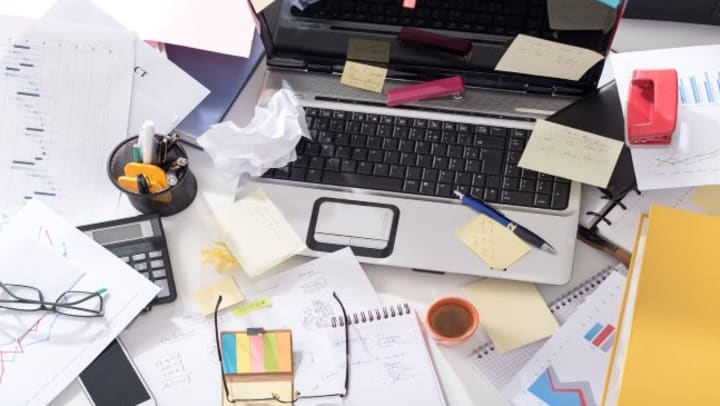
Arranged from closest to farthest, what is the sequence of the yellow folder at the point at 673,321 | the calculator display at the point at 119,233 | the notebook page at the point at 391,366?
1. the yellow folder at the point at 673,321
2. the notebook page at the point at 391,366
3. the calculator display at the point at 119,233

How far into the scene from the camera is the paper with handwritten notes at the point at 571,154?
0.95 m

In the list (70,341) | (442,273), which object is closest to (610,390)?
(442,273)

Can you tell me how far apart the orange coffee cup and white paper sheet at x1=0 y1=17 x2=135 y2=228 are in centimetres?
44

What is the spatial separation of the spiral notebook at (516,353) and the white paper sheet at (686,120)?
0.13 metres

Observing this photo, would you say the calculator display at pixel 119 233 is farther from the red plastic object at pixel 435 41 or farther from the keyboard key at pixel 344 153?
the red plastic object at pixel 435 41

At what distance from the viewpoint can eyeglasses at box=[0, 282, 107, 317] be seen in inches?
36.2

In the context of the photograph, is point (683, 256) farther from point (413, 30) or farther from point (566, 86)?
point (413, 30)

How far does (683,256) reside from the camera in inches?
29.1

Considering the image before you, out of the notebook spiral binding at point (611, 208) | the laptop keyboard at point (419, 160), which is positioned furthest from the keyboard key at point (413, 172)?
the notebook spiral binding at point (611, 208)

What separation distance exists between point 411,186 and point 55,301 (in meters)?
0.46

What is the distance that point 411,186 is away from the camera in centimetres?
97

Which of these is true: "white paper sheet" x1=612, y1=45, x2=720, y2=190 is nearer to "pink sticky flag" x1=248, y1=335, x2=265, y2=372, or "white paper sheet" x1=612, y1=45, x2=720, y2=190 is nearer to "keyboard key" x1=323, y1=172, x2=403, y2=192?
"keyboard key" x1=323, y1=172, x2=403, y2=192

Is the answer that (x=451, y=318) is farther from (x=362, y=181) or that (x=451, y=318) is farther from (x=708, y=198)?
(x=708, y=198)

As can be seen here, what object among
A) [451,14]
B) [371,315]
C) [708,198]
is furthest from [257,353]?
[708,198]
